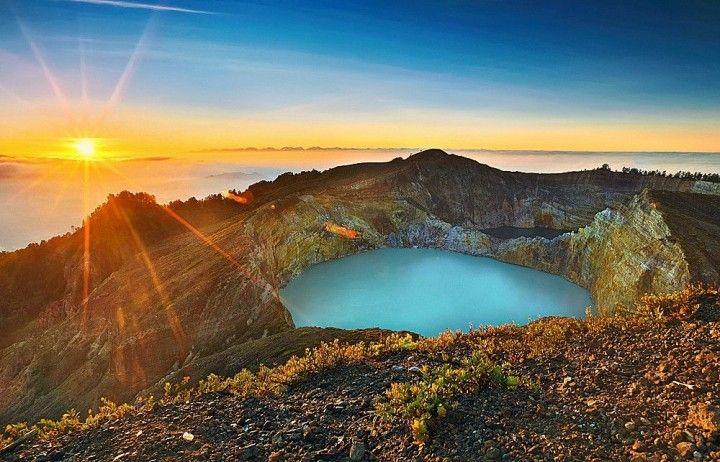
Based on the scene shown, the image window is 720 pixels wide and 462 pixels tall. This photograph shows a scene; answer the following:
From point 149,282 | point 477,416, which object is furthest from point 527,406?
point 149,282

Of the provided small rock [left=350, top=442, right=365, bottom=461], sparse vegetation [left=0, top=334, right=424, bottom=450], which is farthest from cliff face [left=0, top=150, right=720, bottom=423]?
small rock [left=350, top=442, right=365, bottom=461]

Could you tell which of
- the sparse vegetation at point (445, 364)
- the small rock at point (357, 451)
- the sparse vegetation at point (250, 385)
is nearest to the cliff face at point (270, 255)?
the sparse vegetation at point (250, 385)

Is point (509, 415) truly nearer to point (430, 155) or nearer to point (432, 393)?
point (432, 393)

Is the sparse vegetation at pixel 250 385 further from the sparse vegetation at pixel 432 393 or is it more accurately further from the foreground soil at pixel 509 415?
the sparse vegetation at pixel 432 393

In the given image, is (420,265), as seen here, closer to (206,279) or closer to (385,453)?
(206,279)

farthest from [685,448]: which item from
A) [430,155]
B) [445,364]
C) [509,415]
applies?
[430,155]

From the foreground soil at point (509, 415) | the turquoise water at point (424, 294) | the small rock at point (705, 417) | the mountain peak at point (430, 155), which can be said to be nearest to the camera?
the small rock at point (705, 417)

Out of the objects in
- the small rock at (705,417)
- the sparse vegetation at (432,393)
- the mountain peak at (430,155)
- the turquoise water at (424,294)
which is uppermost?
the mountain peak at (430,155)
